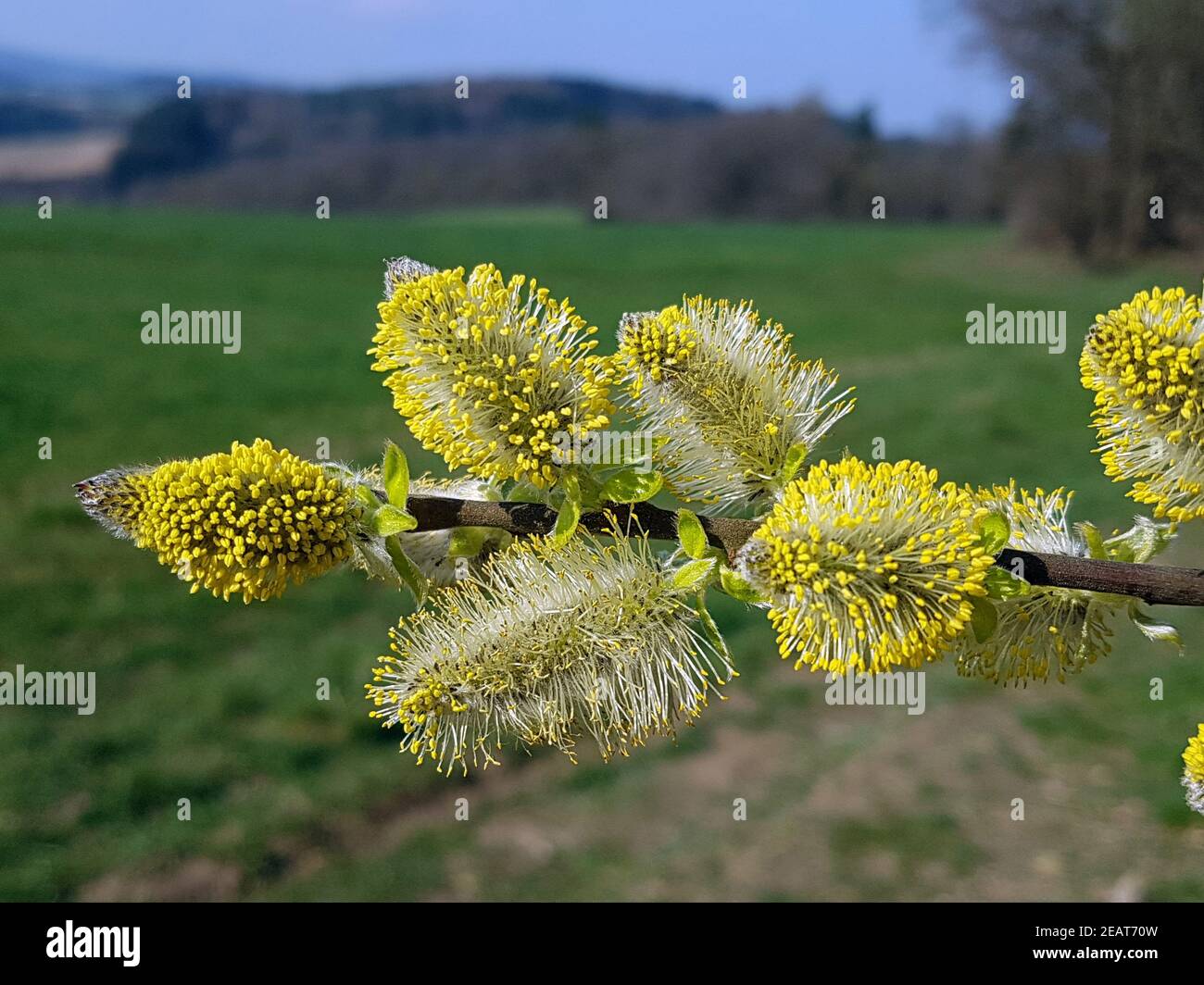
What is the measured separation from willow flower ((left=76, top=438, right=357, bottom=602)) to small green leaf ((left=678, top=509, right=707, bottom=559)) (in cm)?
25

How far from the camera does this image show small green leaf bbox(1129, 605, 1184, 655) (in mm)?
915

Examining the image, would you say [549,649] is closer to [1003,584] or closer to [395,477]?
[395,477]

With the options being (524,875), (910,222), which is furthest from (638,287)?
(524,875)

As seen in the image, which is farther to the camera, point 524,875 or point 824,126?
point 824,126

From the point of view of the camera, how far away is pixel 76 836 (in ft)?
14.0

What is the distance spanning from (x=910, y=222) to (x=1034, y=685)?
22603 mm

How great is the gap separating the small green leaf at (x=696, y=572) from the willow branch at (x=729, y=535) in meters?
0.02

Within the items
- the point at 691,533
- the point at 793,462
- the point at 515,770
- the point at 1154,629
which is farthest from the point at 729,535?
the point at 515,770

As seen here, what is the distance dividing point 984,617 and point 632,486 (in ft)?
0.97

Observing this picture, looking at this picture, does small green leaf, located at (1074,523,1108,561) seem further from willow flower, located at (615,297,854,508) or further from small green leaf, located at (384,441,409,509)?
small green leaf, located at (384,441,409,509)

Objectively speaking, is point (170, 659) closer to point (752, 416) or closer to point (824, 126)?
point (752, 416)

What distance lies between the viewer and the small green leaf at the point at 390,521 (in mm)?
852

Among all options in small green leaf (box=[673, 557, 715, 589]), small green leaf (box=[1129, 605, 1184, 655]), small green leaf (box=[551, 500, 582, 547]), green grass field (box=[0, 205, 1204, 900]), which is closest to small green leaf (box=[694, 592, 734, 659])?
small green leaf (box=[673, 557, 715, 589])

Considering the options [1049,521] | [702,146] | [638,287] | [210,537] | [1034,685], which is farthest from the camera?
[702,146]
